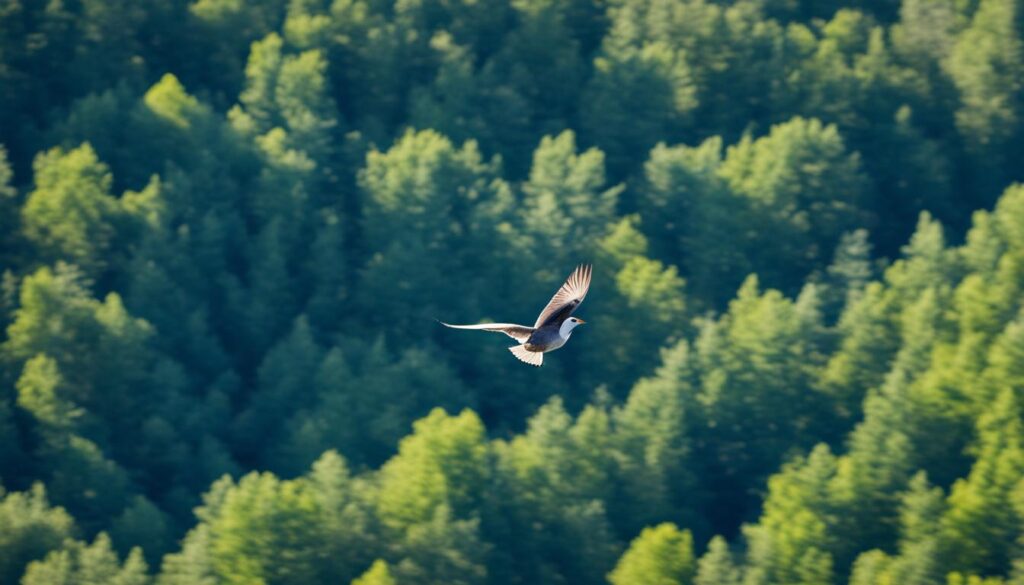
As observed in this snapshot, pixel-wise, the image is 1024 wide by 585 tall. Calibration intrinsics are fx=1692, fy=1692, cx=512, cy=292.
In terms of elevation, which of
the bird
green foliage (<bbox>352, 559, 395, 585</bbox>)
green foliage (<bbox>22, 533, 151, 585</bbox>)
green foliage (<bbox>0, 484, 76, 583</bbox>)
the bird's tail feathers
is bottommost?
the bird

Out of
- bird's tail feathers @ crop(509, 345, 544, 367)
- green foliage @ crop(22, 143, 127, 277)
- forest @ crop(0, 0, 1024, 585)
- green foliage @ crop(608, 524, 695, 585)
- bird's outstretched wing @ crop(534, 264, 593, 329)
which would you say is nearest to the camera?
bird's outstretched wing @ crop(534, 264, 593, 329)

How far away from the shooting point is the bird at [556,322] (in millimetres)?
25078

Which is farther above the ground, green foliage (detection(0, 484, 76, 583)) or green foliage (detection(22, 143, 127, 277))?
green foliage (detection(22, 143, 127, 277))

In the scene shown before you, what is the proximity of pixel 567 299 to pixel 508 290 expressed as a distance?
195 ft

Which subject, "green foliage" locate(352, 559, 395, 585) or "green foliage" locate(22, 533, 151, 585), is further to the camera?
"green foliage" locate(22, 533, 151, 585)

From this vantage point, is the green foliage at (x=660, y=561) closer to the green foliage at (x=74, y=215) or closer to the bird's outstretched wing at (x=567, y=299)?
the bird's outstretched wing at (x=567, y=299)

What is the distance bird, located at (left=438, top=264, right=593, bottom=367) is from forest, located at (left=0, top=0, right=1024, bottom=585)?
30337 mm

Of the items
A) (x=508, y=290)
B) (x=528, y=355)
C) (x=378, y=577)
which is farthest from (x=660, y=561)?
(x=528, y=355)

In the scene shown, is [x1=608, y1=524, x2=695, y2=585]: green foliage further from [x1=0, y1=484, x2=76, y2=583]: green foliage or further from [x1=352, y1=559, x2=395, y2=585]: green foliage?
[x1=0, y1=484, x2=76, y2=583]: green foliage

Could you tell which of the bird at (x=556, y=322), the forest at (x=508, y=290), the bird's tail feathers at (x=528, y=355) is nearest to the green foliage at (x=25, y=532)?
the forest at (x=508, y=290)

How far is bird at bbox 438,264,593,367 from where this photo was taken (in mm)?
25078

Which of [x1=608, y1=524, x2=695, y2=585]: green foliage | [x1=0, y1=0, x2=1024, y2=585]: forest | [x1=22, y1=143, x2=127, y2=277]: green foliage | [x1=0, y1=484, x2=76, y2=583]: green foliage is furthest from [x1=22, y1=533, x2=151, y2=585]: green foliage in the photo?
[x1=22, y1=143, x2=127, y2=277]: green foliage

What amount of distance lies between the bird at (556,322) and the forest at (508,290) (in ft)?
99.5

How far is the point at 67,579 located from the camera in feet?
199
